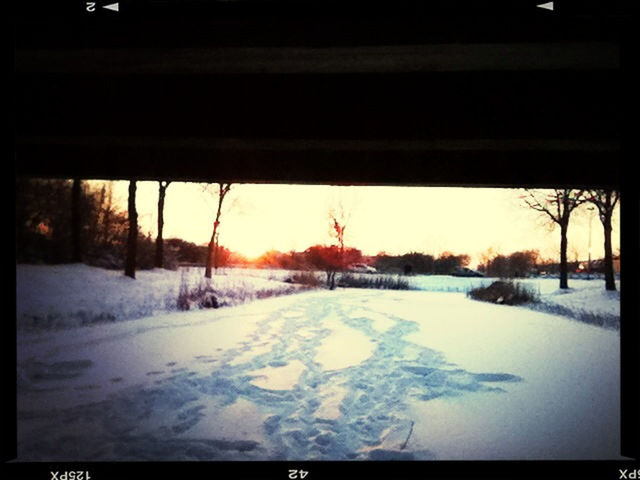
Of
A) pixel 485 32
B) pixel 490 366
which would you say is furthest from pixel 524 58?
pixel 490 366

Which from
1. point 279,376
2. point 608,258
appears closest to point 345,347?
point 279,376

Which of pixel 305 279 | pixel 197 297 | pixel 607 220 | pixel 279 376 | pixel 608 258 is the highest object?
pixel 607 220

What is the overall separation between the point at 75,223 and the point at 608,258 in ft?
10.6

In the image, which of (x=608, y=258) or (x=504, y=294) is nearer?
(x=608, y=258)

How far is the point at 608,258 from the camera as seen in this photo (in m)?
1.89

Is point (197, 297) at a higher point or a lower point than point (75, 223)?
lower

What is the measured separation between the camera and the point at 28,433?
1.73 m

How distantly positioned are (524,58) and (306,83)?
1.03m

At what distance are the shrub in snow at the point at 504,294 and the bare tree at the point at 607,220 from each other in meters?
0.39

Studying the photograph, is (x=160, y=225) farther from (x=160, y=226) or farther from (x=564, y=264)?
(x=564, y=264)

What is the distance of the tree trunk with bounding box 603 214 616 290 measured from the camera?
1.86m

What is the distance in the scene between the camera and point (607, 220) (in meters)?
1.88

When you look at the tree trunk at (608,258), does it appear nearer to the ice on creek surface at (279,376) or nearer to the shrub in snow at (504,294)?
the shrub in snow at (504,294)

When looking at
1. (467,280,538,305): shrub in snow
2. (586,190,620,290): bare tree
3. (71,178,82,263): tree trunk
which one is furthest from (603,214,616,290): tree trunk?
(71,178,82,263): tree trunk
